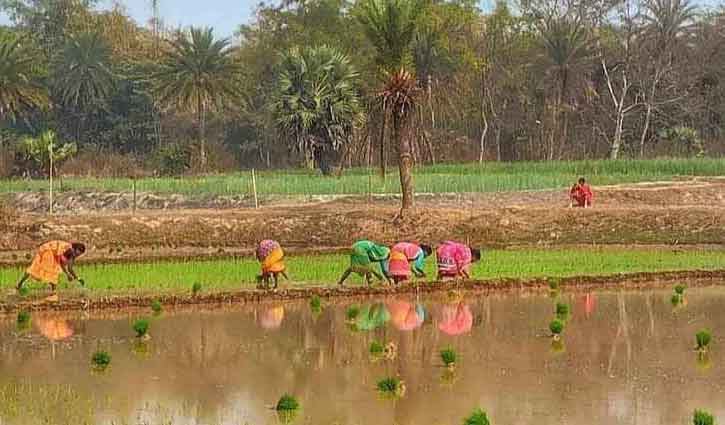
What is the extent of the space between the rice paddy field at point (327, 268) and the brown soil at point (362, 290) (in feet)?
1.78

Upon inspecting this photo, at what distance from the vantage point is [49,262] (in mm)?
15211

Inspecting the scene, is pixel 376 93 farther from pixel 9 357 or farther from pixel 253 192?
pixel 9 357

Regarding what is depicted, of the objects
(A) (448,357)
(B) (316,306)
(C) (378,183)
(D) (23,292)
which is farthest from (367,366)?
(C) (378,183)

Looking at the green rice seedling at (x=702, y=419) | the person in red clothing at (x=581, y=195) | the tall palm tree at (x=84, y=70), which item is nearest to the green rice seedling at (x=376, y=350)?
the green rice seedling at (x=702, y=419)

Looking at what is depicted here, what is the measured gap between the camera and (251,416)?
8.73 metres

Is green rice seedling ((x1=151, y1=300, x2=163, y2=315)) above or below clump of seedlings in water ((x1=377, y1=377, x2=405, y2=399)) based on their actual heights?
below

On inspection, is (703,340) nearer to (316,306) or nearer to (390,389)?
(390,389)

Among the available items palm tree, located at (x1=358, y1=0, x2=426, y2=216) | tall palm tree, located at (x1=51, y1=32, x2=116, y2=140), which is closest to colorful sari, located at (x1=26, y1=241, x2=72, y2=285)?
palm tree, located at (x1=358, y1=0, x2=426, y2=216)

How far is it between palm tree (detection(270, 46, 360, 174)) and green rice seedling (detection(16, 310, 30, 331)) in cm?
2302

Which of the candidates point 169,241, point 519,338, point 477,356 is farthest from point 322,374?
point 169,241

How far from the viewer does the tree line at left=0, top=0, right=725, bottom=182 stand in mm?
38250

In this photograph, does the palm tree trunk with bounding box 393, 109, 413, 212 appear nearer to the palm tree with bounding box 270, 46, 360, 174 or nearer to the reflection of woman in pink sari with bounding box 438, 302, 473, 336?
the reflection of woman in pink sari with bounding box 438, 302, 473, 336

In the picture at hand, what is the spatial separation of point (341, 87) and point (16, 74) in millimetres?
10916

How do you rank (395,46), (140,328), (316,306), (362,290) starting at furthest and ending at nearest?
(395,46) → (362,290) → (316,306) → (140,328)
